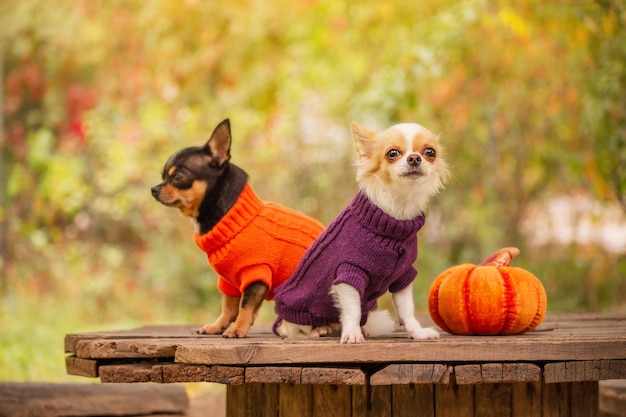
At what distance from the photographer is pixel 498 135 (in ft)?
27.1

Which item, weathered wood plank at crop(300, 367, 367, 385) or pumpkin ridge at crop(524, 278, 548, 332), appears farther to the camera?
pumpkin ridge at crop(524, 278, 548, 332)

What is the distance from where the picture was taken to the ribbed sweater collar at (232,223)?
357cm

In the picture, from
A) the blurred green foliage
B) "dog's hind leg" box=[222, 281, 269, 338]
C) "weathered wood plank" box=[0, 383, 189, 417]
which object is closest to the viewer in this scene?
"dog's hind leg" box=[222, 281, 269, 338]

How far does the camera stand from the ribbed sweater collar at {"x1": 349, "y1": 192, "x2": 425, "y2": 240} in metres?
3.20

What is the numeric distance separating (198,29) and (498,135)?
4.13 meters

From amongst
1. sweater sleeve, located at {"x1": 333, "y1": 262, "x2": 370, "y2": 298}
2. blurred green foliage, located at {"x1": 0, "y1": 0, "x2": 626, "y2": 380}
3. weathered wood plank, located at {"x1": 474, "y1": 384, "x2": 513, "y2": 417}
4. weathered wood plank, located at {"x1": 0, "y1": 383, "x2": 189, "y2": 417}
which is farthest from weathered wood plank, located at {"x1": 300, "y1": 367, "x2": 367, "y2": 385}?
blurred green foliage, located at {"x1": 0, "y1": 0, "x2": 626, "y2": 380}

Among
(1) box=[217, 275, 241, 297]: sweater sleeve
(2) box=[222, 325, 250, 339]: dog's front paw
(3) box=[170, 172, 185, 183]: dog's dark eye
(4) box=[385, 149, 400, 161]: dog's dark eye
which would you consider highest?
(4) box=[385, 149, 400, 161]: dog's dark eye

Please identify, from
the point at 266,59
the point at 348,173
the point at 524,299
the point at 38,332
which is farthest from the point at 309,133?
the point at 524,299

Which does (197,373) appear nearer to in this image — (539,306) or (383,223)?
(383,223)

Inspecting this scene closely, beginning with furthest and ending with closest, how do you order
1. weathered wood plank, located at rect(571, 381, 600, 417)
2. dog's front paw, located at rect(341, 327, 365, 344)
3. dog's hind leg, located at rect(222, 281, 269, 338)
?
1. dog's hind leg, located at rect(222, 281, 269, 338)
2. weathered wood plank, located at rect(571, 381, 600, 417)
3. dog's front paw, located at rect(341, 327, 365, 344)

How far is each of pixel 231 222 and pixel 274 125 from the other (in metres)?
5.48

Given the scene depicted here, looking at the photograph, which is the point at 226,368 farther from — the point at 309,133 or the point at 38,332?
the point at 309,133

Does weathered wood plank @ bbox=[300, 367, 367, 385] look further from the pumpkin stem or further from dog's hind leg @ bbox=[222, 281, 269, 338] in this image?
the pumpkin stem

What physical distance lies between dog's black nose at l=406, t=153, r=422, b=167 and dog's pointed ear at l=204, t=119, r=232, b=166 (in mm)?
868
